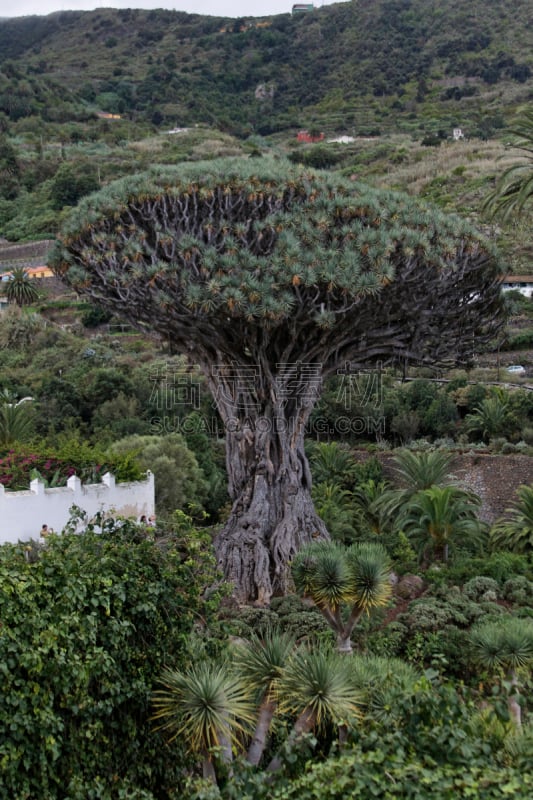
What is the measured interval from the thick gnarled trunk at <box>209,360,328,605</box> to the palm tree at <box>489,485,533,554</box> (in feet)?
12.2

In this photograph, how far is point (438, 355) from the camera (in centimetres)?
1414

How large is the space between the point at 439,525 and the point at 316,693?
8.87 m

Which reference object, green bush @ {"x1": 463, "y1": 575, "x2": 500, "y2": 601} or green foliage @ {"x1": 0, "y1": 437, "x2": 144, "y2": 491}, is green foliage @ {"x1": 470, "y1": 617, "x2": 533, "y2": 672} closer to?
green bush @ {"x1": 463, "y1": 575, "x2": 500, "y2": 601}

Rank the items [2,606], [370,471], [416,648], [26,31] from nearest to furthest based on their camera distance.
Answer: [2,606] < [416,648] < [370,471] < [26,31]

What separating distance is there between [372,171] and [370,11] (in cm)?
4364

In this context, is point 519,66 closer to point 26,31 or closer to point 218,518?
point 218,518

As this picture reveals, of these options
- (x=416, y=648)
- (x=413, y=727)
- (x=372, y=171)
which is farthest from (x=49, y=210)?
(x=413, y=727)

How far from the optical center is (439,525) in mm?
14242

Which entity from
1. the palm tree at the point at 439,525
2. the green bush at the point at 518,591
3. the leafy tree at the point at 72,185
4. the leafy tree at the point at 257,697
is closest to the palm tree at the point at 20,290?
the leafy tree at the point at 72,185

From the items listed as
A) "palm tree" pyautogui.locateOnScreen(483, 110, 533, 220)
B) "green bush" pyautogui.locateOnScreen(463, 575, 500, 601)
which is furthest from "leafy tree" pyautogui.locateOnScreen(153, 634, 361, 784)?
"palm tree" pyautogui.locateOnScreen(483, 110, 533, 220)

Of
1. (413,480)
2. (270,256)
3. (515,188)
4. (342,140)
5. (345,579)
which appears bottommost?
(413,480)

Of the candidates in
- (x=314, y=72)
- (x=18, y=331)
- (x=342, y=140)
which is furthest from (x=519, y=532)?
(x=314, y=72)

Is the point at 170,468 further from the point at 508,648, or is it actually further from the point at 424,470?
the point at 508,648

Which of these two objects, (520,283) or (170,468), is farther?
(520,283)
